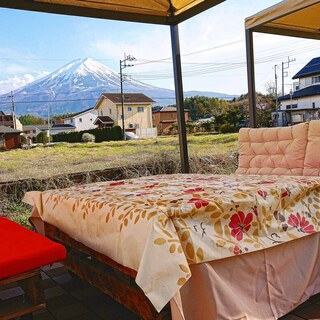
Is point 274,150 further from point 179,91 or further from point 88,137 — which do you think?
point 88,137

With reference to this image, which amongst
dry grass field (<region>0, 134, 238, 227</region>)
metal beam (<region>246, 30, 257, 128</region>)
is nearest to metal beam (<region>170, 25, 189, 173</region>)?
dry grass field (<region>0, 134, 238, 227</region>)

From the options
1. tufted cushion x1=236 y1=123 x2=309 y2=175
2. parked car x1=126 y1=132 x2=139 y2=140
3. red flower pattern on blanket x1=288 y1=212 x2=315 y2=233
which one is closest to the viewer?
red flower pattern on blanket x1=288 y1=212 x2=315 y2=233

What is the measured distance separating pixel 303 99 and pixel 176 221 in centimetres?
338

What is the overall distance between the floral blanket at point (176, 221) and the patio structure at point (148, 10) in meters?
1.90

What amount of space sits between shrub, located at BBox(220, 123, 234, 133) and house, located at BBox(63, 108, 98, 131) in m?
1.80

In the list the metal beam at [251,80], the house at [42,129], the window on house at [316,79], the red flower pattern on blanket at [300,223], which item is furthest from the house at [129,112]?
the red flower pattern on blanket at [300,223]

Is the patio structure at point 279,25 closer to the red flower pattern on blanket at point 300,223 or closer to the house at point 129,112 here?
the house at point 129,112

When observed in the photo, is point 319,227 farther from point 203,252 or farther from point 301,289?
point 203,252

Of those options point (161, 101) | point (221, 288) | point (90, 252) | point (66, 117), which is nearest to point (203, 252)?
point (221, 288)

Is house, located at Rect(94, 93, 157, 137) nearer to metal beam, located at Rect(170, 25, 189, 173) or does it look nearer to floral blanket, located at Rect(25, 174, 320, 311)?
metal beam, located at Rect(170, 25, 189, 173)

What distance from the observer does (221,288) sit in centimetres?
142

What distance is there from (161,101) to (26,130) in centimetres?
177

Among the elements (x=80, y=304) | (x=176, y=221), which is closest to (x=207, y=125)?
(x=80, y=304)

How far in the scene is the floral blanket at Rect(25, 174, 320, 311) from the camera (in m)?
1.24
